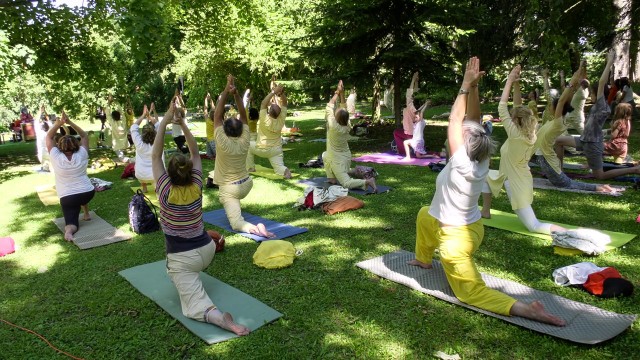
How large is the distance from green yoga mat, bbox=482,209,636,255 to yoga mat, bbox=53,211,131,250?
17.4 feet

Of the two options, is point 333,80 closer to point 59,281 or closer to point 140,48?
→ point 140,48

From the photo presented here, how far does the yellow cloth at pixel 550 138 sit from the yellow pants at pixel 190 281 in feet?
19.1

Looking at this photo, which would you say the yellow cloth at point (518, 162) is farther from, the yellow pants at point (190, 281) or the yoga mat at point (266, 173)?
the yoga mat at point (266, 173)

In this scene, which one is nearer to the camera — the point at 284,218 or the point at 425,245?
the point at 425,245

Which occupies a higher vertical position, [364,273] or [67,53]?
[67,53]

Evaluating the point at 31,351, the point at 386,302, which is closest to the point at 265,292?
the point at 386,302

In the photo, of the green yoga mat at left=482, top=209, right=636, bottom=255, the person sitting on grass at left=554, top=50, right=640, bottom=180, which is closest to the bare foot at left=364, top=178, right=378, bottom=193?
the green yoga mat at left=482, top=209, right=636, bottom=255

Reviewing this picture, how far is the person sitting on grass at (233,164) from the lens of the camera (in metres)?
6.26

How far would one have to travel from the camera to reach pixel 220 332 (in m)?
3.87

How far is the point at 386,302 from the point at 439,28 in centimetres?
1011

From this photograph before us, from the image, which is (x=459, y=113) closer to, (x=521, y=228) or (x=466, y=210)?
(x=466, y=210)

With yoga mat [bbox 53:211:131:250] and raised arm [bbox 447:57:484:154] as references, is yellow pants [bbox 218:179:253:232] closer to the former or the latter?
yoga mat [bbox 53:211:131:250]

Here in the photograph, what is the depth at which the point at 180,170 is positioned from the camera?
12.9 ft

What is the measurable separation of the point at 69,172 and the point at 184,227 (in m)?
3.86
